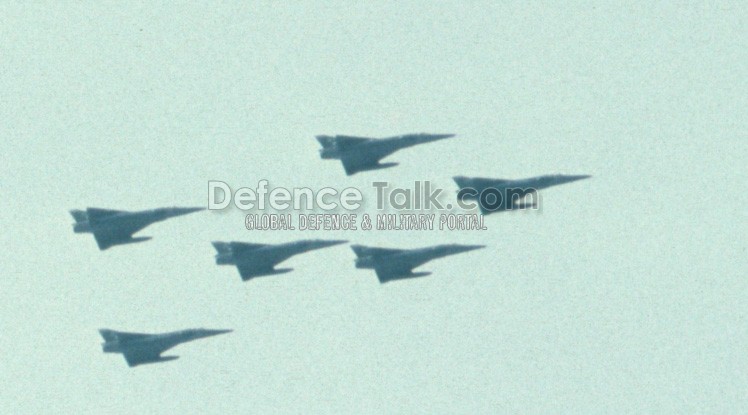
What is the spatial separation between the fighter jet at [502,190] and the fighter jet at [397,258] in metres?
5.34

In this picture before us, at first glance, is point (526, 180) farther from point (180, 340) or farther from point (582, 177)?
point (180, 340)

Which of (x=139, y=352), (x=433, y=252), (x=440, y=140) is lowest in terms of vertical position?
(x=139, y=352)

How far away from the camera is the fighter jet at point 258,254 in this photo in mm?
156750

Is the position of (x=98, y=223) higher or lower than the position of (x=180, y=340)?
higher

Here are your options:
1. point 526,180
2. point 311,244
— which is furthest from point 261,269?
point 526,180

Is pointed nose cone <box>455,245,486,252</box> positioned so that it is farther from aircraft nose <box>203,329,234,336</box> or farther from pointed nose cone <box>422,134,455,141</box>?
aircraft nose <box>203,329,234,336</box>

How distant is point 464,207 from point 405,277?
9.58 metres

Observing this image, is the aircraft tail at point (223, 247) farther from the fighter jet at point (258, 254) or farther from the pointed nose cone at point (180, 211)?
the pointed nose cone at point (180, 211)


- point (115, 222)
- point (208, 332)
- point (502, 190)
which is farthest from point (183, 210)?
point (502, 190)

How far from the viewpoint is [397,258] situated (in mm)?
157375

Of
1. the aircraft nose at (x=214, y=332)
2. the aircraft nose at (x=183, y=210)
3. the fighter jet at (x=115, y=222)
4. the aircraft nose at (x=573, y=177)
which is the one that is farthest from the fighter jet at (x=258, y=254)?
the aircraft nose at (x=573, y=177)

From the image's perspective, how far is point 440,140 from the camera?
517 feet

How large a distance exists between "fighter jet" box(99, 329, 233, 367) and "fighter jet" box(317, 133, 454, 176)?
21227 millimetres

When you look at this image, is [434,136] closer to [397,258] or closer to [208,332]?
[397,258]
